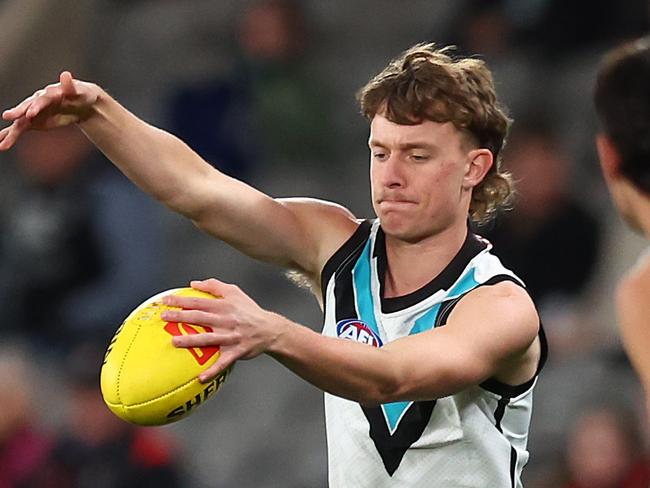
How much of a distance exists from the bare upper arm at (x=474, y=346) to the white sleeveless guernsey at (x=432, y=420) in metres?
0.09

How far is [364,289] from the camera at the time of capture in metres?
4.73

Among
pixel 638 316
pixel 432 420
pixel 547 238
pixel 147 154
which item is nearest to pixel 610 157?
pixel 638 316

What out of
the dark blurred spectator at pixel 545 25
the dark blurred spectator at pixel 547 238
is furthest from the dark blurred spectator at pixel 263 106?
the dark blurred spectator at pixel 547 238

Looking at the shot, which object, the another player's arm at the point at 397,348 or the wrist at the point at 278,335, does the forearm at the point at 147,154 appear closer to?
the another player's arm at the point at 397,348

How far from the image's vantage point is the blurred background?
8.14 m

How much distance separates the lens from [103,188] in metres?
9.63

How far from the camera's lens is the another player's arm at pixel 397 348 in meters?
3.66

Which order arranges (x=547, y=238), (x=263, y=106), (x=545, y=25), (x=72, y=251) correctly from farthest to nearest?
(x=263, y=106)
(x=545, y=25)
(x=72, y=251)
(x=547, y=238)

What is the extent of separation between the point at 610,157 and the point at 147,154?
152 cm

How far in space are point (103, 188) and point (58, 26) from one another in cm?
252

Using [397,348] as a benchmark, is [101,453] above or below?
below

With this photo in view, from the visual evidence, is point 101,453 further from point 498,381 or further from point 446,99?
point 446,99

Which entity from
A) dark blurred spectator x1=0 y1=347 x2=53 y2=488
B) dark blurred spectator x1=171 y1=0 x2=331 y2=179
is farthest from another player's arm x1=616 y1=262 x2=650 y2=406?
dark blurred spectator x1=171 y1=0 x2=331 y2=179

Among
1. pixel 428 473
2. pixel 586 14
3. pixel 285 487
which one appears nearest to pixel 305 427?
pixel 285 487
